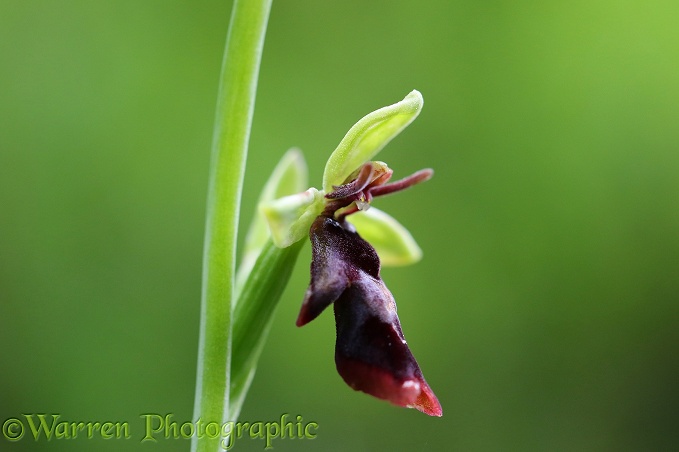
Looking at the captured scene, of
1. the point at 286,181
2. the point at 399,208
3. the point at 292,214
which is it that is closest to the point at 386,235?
the point at 286,181

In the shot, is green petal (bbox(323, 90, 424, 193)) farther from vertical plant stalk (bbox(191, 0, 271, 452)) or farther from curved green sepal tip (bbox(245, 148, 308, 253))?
curved green sepal tip (bbox(245, 148, 308, 253))

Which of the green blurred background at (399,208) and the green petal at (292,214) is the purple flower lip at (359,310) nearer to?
the green petal at (292,214)

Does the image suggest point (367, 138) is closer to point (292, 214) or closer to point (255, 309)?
point (292, 214)

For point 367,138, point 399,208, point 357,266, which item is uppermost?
point 367,138

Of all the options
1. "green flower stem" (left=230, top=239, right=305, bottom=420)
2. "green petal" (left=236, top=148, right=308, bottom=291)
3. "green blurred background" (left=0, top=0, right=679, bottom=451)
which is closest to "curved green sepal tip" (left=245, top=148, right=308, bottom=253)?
"green petal" (left=236, top=148, right=308, bottom=291)

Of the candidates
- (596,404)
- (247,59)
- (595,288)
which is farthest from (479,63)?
(247,59)

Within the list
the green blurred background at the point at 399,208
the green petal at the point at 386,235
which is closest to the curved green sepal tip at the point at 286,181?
the green petal at the point at 386,235
